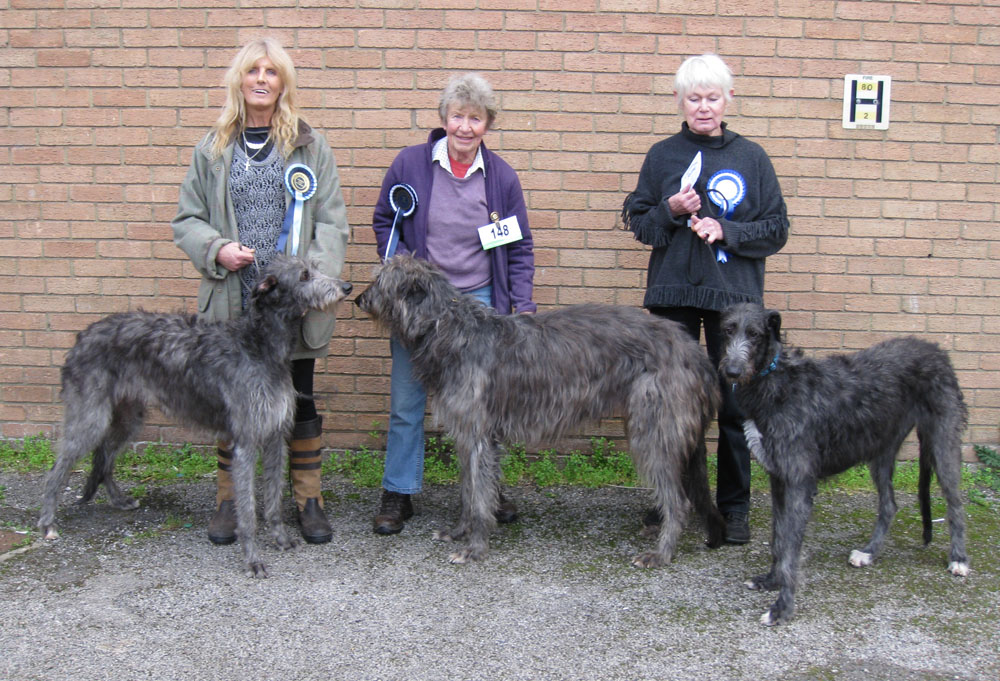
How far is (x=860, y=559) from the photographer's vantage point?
4.57m

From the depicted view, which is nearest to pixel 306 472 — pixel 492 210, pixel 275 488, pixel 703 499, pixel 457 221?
pixel 275 488

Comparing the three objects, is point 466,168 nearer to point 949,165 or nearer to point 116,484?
point 116,484

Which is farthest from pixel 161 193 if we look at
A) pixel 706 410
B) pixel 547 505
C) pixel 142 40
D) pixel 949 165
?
pixel 949 165

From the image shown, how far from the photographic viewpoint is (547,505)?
5.57 meters

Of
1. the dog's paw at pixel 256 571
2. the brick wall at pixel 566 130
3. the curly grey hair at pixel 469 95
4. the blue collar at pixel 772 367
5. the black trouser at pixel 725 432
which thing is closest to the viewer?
the blue collar at pixel 772 367

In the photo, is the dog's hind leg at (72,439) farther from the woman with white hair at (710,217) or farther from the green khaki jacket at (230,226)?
the woman with white hair at (710,217)

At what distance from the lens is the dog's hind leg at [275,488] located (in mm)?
4773

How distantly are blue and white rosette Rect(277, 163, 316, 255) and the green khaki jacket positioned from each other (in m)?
0.03

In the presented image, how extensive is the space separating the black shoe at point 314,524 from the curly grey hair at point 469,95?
8.09ft

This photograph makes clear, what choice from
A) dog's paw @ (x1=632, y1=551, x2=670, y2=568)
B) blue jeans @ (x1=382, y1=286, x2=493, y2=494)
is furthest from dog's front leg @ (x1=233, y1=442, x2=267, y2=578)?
dog's paw @ (x1=632, y1=551, x2=670, y2=568)

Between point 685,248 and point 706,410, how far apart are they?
3.07 ft

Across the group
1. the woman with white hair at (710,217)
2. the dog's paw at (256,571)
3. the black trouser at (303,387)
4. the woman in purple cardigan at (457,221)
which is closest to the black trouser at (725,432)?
the woman with white hair at (710,217)

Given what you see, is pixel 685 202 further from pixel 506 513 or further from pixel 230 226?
pixel 230 226

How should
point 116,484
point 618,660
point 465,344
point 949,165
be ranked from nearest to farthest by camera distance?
point 618,660
point 465,344
point 116,484
point 949,165
